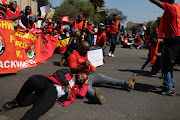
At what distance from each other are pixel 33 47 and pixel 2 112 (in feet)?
14.7

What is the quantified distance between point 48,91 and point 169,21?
2.69 m

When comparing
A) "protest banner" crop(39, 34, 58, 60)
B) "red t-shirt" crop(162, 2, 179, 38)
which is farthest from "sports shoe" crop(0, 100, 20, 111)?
"protest banner" crop(39, 34, 58, 60)

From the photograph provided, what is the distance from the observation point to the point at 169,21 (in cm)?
387

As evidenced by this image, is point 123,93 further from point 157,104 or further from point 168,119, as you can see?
point 168,119

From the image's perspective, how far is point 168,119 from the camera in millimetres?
2992

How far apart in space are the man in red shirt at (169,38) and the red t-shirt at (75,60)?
1.69 meters

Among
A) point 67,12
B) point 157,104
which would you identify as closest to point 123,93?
point 157,104

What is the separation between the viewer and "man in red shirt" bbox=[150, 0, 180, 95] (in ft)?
12.2

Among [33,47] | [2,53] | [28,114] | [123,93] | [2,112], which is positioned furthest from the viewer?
[33,47]

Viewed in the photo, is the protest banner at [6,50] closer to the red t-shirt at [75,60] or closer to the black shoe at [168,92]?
the red t-shirt at [75,60]

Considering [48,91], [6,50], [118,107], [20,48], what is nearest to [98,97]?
[118,107]

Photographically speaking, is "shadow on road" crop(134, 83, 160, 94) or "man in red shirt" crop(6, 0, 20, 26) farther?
"man in red shirt" crop(6, 0, 20, 26)

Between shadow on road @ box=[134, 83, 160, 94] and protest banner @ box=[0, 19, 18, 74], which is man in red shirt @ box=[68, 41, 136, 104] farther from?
protest banner @ box=[0, 19, 18, 74]

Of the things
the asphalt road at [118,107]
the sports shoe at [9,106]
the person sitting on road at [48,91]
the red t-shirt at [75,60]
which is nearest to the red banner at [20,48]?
the asphalt road at [118,107]
